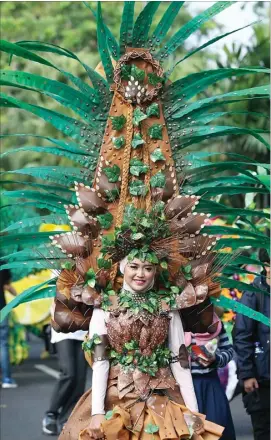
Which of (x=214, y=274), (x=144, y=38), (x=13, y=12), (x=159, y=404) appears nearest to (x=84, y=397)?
(x=159, y=404)

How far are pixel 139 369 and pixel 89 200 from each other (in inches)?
43.1

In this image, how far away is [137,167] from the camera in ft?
22.5

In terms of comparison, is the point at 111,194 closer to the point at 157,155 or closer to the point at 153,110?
the point at 157,155

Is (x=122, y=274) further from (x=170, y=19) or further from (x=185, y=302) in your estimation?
(x=170, y=19)

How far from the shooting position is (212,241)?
6766mm

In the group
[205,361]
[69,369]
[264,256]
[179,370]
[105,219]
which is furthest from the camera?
[69,369]

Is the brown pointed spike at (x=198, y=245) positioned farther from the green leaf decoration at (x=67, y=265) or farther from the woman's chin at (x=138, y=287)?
the green leaf decoration at (x=67, y=265)

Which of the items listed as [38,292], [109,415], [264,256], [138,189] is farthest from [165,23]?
[264,256]

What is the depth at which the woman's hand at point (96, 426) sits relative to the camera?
6293 mm

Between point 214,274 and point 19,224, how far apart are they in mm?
1299

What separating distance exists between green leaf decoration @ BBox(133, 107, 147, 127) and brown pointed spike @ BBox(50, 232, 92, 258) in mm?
806

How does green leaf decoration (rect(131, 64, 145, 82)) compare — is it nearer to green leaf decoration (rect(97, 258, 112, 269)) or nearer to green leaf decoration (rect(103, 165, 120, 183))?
green leaf decoration (rect(103, 165, 120, 183))

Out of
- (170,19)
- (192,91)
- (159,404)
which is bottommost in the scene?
(159,404)

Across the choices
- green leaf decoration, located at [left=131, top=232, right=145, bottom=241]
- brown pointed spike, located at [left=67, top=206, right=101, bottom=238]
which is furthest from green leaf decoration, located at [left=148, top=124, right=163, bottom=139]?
green leaf decoration, located at [left=131, top=232, right=145, bottom=241]
